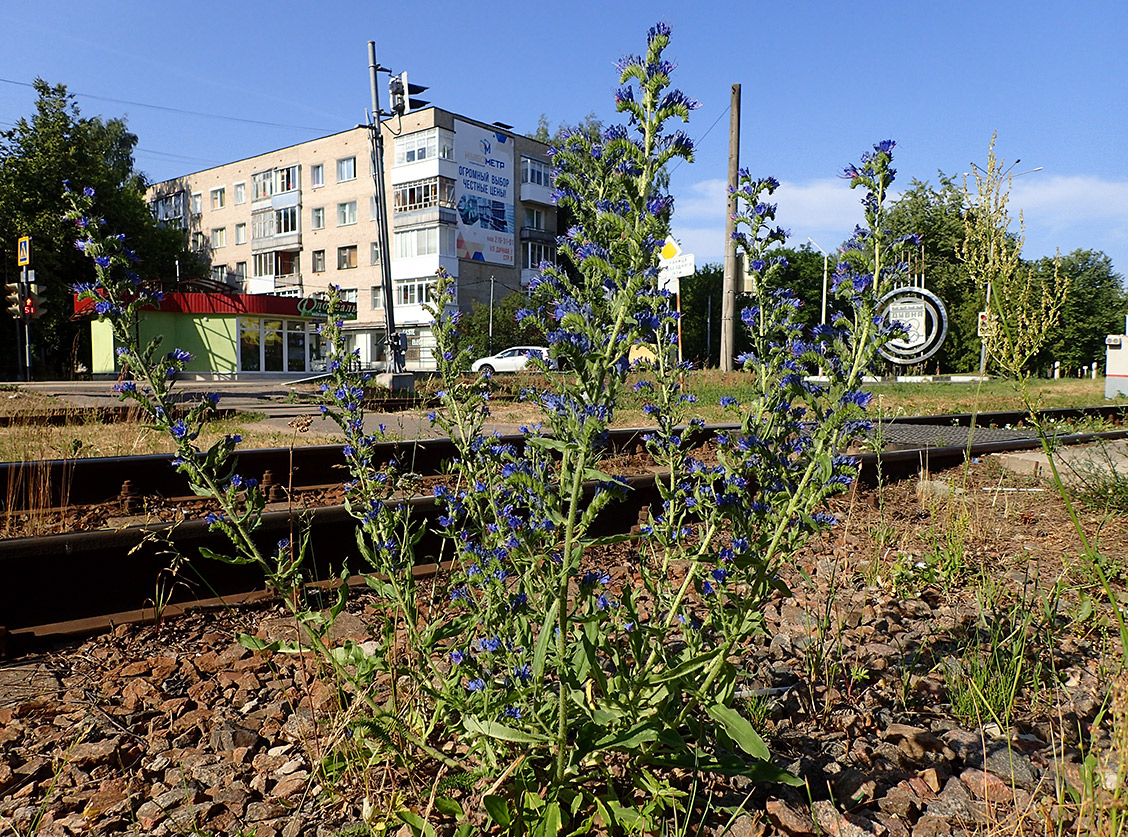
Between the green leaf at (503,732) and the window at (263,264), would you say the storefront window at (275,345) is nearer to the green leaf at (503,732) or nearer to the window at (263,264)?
the window at (263,264)

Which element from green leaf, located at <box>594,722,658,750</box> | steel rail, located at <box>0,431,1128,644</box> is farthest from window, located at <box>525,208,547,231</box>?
green leaf, located at <box>594,722,658,750</box>

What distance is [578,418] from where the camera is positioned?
1.66m

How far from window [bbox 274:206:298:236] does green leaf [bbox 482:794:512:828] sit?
58940mm

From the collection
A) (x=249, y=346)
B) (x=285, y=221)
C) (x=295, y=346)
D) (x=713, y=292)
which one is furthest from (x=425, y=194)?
(x=713, y=292)

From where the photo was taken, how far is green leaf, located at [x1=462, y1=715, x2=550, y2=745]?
165 centimetres

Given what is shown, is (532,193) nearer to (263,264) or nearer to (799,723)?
(263,264)

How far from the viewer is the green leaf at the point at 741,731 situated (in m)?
1.60

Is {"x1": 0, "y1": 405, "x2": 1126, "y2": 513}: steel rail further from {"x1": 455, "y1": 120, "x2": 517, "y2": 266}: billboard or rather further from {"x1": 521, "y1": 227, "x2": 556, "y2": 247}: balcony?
{"x1": 521, "y1": 227, "x2": 556, "y2": 247}: balcony

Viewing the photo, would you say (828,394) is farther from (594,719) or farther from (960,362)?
(960,362)

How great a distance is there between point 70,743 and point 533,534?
159 centimetres

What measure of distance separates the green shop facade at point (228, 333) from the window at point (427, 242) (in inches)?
451

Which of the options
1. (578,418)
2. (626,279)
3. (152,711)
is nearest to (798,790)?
(578,418)

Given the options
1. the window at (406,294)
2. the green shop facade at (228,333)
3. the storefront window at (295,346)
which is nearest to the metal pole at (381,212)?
the green shop facade at (228,333)

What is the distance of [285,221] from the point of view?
56.1m
